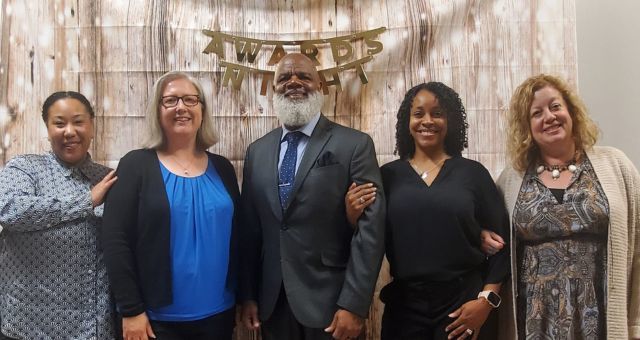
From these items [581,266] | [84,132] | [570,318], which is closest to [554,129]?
[581,266]

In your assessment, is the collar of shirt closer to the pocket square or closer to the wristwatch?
the pocket square

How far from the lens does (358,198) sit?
1.75 m

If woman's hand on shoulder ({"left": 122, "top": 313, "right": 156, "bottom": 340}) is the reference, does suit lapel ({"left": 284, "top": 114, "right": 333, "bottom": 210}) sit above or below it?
above

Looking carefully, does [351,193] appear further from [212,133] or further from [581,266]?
[581,266]

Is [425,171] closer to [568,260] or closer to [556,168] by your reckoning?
[556,168]

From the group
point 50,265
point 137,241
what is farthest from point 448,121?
point 50,265

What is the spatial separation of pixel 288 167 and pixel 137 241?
1.94 feet

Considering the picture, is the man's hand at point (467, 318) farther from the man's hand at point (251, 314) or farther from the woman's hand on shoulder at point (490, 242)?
the man's hand at point (251, 314)

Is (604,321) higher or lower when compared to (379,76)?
lower

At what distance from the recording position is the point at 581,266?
5.73 feet

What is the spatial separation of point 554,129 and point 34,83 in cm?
227

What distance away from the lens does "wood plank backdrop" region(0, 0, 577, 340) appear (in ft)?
7.63

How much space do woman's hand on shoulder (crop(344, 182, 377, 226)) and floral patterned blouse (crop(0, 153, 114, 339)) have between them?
36.4 inches

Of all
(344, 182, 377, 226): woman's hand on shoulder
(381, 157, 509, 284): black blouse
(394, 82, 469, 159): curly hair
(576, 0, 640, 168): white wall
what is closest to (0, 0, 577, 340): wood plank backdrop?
(576, 0, 640, 168): white wall
